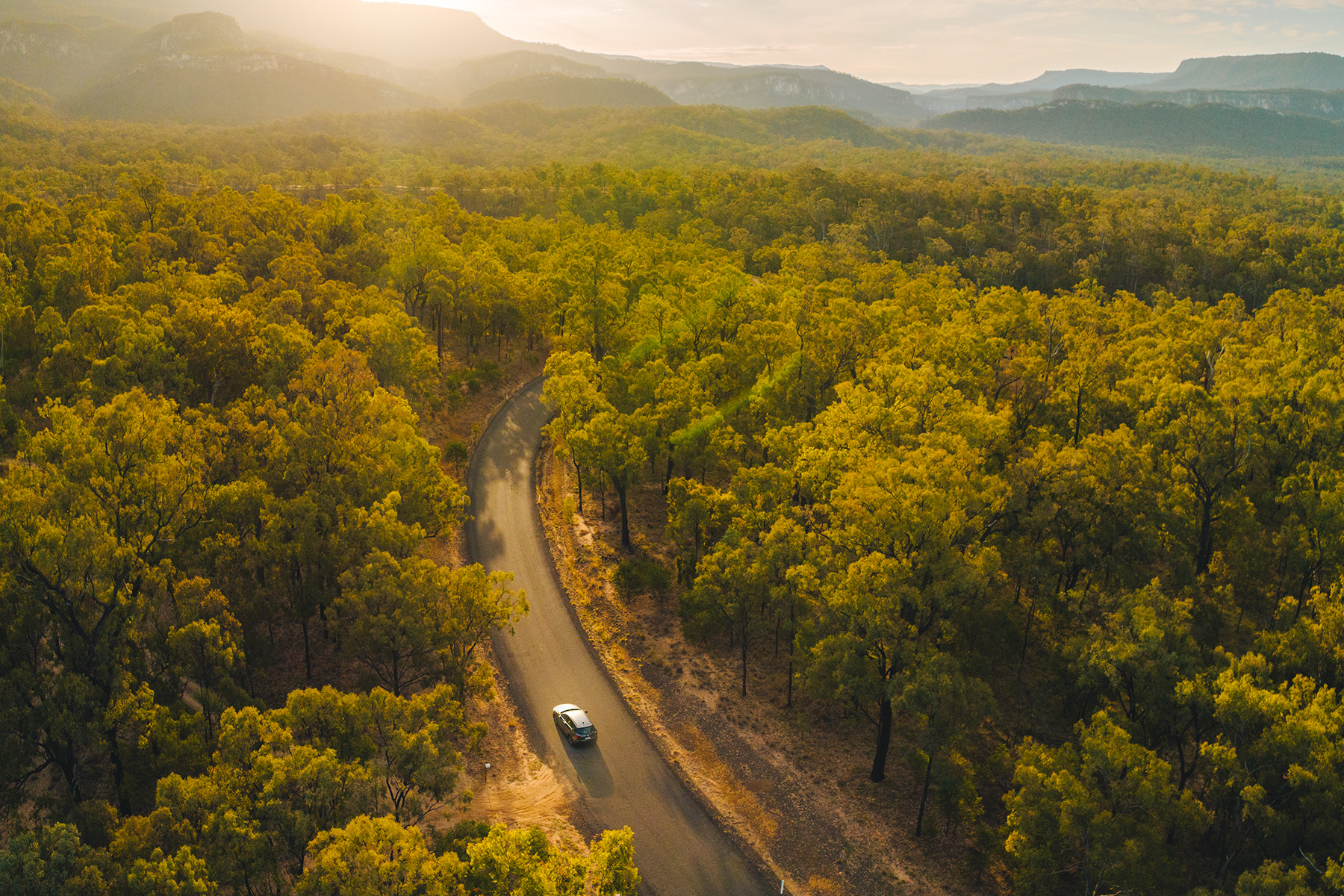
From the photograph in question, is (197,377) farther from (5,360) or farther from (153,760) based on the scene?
(153,760)

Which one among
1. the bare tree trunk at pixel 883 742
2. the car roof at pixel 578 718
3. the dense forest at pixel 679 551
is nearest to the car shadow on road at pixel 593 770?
the car roof at pixel 578 718

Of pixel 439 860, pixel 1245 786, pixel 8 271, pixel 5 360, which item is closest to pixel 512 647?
pixel 439 860

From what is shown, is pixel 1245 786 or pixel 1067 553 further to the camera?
pixel 1067 553

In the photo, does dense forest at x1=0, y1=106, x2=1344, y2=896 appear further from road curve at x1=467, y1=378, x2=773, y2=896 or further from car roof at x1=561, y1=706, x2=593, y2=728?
car roof at x1=561, y1=706, x2=593, y2=728

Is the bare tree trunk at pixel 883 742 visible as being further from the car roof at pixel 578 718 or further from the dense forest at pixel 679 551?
the car roof at pixel 578 718

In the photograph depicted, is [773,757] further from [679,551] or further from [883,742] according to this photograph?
[679,551]
